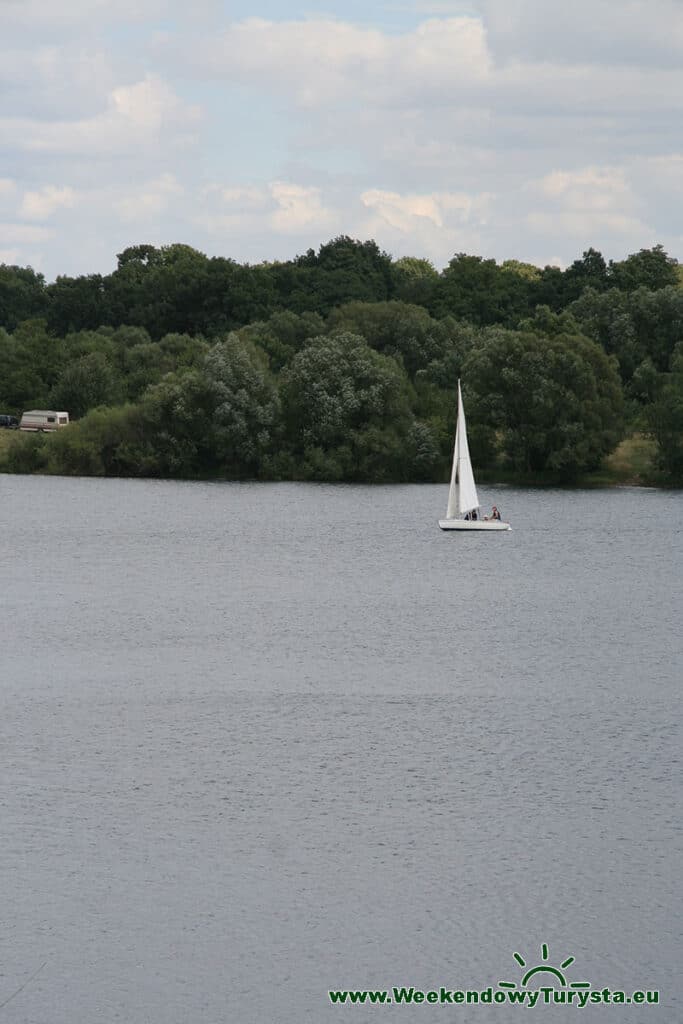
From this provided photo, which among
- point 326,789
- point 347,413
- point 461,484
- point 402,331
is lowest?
point 326,789

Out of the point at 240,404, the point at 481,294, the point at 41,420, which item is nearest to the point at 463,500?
the point at 240,404

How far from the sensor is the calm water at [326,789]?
2695cm

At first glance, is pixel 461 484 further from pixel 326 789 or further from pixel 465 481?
pixel 326 789

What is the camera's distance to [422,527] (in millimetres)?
94562

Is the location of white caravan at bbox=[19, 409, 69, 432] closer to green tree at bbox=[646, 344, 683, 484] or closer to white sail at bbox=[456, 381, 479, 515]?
green tree at bbox=[646, 344, 683, 484]

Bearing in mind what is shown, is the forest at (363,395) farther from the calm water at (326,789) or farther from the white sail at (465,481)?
the calm water at (326,789)

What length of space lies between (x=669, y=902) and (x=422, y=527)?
65032 millimetres

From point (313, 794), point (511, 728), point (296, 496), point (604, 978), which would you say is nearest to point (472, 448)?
point (296, 496)

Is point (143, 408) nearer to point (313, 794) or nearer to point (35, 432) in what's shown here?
point (35, 432)

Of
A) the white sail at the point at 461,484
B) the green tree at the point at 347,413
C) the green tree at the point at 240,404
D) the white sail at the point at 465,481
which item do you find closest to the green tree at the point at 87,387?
the green tree at the point at 240,404

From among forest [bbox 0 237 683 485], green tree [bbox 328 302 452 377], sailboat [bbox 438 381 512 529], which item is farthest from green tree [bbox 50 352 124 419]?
sailboat [bbox 438 381 512 529]

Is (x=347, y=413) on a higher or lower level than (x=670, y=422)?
higher

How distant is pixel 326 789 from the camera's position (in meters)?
36.5

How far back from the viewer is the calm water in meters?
27.0
